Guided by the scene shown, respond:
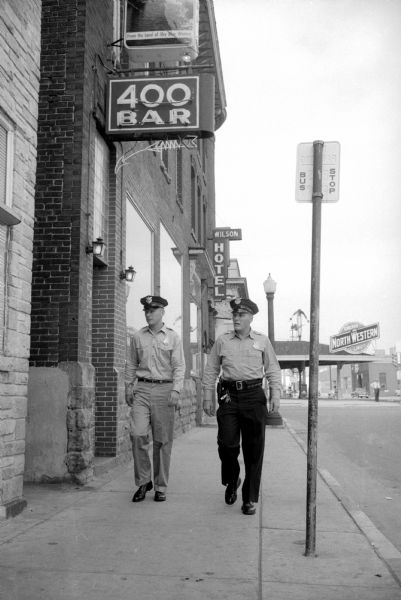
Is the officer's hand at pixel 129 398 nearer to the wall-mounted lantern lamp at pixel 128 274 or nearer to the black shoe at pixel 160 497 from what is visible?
the black shoe at pixel 160 497

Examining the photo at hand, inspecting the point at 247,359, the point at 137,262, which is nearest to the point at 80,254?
the point at 247,359

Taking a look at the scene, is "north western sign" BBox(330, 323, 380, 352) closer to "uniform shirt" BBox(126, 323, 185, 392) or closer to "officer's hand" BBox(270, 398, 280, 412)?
"uniform shirt" BBox(126, 323, 185, 392)

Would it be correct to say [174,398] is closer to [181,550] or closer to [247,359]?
[247,359]

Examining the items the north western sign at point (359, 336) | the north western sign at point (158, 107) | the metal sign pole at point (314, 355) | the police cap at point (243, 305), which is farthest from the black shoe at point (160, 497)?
the north western sign at point (359, 336)

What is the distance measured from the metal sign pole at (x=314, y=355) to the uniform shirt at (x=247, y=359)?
1.37m

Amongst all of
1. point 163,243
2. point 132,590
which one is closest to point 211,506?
Result: point 132,590

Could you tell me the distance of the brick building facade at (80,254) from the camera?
755cm

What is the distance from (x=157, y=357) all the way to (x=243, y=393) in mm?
1054

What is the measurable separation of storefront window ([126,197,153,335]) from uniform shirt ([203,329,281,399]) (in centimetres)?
395

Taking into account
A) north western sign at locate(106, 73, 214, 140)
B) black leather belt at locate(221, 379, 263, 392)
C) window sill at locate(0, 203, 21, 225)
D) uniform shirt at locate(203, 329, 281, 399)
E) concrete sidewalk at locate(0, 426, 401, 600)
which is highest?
north western sign at locate(106, 73, 214, 140)

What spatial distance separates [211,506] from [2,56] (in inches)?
178

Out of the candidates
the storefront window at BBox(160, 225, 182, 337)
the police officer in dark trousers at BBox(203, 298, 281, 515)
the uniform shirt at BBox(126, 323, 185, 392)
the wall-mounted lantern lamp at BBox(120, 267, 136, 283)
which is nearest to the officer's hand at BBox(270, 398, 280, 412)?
the police officer in dark trousers at BBox(203, 298, 281, 515)

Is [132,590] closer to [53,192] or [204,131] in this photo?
[53,192]

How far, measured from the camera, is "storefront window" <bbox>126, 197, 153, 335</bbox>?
10680mm
